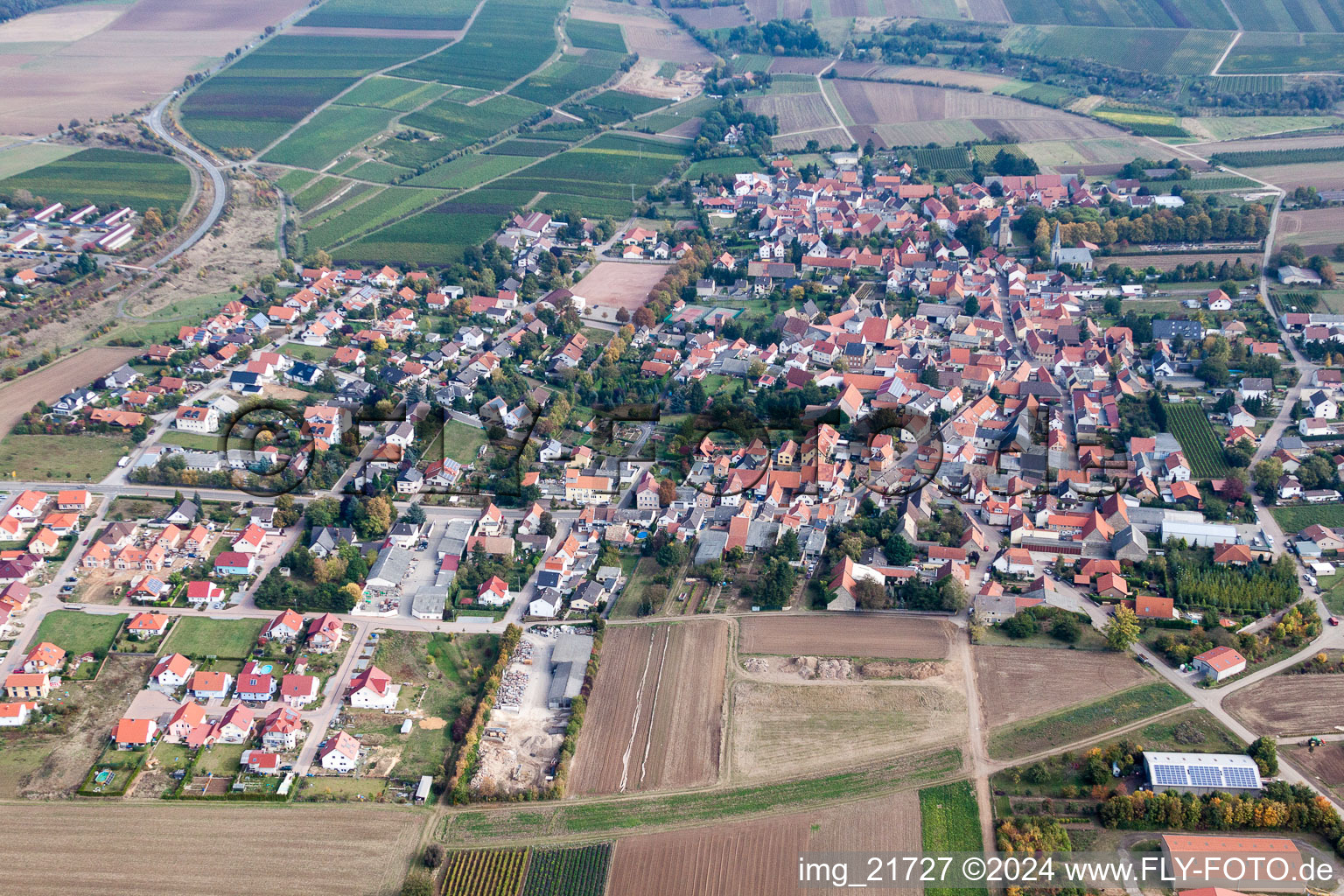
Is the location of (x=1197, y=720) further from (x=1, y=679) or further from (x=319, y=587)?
(x=1, y=679)

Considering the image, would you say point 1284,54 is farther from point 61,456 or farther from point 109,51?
point 109,51

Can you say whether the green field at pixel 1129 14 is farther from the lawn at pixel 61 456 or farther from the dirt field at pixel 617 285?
the lawn at pixel 61 456

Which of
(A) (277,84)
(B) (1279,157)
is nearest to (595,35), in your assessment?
(A) (277,84)

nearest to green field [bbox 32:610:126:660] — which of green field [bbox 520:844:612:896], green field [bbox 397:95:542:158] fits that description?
green field [bbox 520:844:612:896]

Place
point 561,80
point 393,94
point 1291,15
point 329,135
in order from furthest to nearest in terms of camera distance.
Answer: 1. point 561,80
2. point 1291,15
3. point 393,94
4. point 329,135

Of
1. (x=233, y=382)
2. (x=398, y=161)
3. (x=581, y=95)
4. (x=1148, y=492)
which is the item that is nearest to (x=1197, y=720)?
(x=1148, y=492)

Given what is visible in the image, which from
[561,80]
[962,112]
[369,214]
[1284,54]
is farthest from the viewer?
[561,80]

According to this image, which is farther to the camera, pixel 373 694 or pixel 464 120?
pixel 464 120

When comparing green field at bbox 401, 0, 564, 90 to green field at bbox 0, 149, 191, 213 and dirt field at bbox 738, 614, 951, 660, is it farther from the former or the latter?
dirt field at bbox 738, 614, 951, 660
